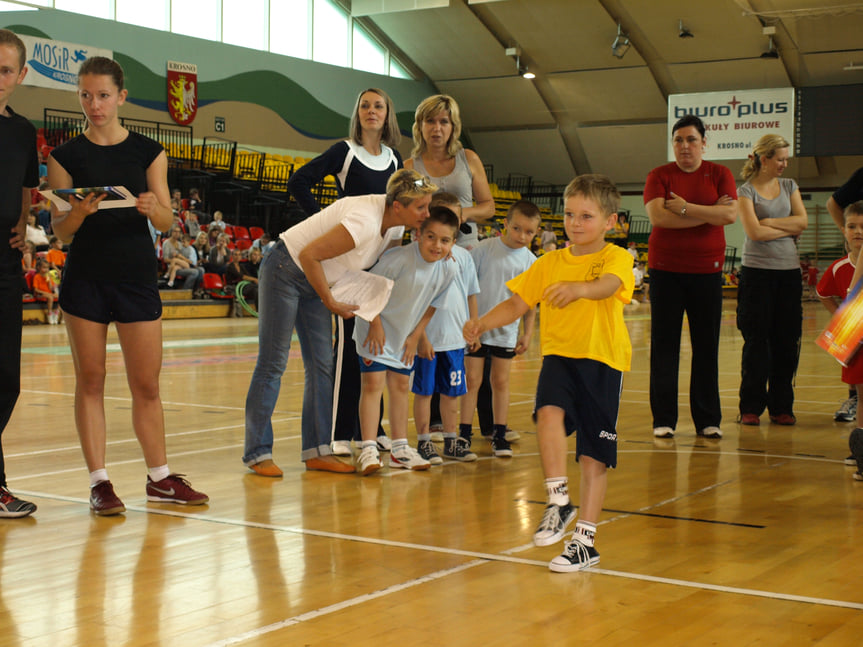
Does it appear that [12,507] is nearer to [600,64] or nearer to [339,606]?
[339,606]

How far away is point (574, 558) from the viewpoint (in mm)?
2811

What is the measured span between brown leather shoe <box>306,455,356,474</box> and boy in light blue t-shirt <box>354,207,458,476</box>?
8 centimetres

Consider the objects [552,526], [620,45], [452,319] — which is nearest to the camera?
[552,526]

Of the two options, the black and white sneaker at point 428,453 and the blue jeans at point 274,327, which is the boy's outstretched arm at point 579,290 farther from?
the black and white sneaker at point 428,453

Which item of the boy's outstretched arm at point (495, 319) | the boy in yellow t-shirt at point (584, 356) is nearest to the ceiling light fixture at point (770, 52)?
the boy in yellow t-shirt at point (584, 356)

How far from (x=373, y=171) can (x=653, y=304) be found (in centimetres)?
193

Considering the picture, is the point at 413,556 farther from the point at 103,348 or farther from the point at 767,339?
the point at 767,339

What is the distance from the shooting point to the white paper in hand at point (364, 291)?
4223 mm

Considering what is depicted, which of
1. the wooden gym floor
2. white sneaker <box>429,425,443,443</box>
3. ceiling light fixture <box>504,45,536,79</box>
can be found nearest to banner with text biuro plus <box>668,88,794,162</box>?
ceiling light fixture <box>504,45,536,79</box>

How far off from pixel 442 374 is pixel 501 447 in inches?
17.7

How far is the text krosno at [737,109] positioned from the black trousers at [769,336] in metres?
16.5

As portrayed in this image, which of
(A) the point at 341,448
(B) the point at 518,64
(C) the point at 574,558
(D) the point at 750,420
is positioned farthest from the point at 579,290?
(B) the point at 518,64

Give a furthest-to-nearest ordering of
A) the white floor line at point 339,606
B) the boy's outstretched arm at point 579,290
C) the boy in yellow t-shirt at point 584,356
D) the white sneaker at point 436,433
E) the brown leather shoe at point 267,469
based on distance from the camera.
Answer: the white sneaker at point 436,433 → the brown leather shoe at point 267,469 → the boy in yellow t-shirt at point 584,356 → the boy's outstretched arm at point 579,290 → the white floor line at point 339,606

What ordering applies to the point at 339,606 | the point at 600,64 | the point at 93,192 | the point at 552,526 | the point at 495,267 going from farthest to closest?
1. the point at 600,64
2. the point at 495,267
3. the point at 93,192
4. the point at 552,526
5. the point at 339,606
